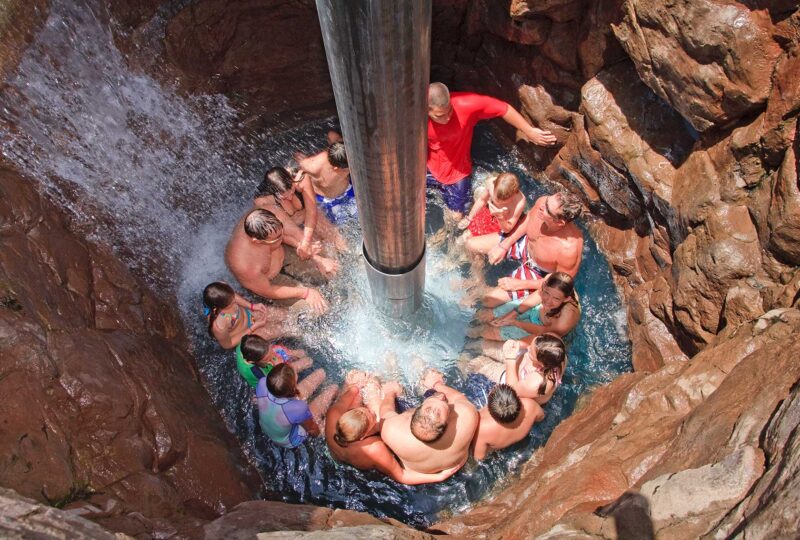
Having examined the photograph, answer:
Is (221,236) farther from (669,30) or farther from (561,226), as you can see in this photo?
(669,30)

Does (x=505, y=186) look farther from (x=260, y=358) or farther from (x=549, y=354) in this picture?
(x=260, y=358)

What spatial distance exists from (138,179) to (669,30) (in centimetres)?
434

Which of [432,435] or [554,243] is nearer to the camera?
[432,435]

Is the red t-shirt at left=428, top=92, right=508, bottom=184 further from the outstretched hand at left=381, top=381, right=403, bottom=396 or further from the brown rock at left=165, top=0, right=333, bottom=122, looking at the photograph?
the outstretched hand at left=381, top=381, right=403, bottom=396

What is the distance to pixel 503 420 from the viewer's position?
4.08m

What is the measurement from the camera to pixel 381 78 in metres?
2.23

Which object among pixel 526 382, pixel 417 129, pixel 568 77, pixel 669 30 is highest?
pixel 568 77

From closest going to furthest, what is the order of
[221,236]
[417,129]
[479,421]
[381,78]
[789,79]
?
[381,78], [417,129], [789,79], [479,421], [221,236]

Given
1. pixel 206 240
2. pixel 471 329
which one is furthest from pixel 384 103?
pixel 206 240

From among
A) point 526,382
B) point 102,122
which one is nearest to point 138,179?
point 102,122

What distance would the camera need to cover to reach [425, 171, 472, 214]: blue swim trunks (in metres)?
5.62

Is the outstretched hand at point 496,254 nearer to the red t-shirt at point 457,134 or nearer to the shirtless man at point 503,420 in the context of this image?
the red t-shirt at point 457,134

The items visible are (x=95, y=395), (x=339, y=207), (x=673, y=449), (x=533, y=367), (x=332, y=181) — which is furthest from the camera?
(x=339, y=207)

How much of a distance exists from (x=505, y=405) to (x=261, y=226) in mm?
2220
